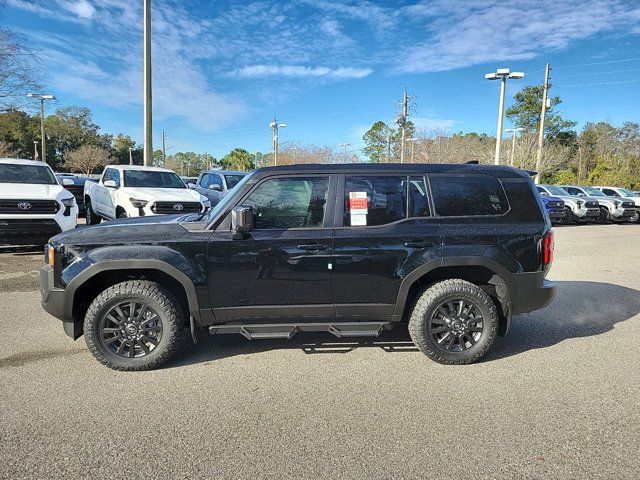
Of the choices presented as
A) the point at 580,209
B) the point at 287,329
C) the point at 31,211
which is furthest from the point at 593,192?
the point at 31,211

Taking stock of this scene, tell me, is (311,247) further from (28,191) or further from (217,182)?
(217,182)

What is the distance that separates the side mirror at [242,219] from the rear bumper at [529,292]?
2461mm

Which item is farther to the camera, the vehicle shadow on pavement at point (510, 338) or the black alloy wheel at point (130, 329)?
the vehicle shadow on pavement at point (510, 338)

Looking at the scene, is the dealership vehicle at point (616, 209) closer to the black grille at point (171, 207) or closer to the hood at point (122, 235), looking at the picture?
the black grille at point (171, 207)

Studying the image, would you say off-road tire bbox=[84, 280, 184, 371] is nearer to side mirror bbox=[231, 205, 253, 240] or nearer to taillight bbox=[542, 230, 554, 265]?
side mirror bbox=[231, 205, 253, 240]

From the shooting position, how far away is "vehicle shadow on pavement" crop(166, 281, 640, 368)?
4242 mm

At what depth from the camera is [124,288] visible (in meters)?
3.71

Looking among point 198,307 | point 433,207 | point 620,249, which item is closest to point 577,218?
point 620,249

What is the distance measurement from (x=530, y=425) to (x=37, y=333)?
482cm

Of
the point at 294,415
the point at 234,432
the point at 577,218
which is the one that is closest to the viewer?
the point at 234,432

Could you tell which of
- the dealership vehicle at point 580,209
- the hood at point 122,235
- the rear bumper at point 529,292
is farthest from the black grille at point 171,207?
the dealership vehicle at point 580,209

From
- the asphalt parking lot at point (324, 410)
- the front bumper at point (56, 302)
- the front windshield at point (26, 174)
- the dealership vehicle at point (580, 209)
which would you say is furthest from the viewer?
the dealership vehicle at point (580, 209)

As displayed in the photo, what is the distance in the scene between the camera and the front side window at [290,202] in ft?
12.5

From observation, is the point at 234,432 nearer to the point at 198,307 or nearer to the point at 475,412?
the point at 198,307
